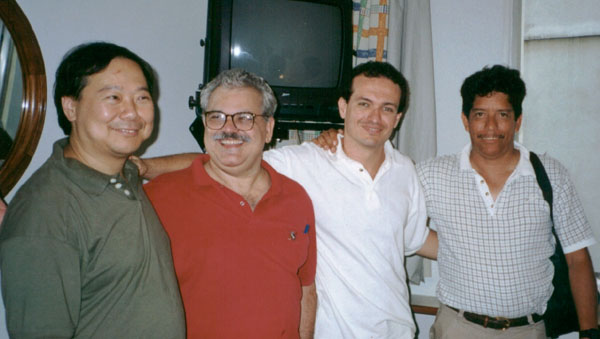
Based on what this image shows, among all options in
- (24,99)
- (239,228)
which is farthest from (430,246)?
(24,99)

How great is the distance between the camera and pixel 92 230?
0.93 m

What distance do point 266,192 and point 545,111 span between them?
2.18 meters

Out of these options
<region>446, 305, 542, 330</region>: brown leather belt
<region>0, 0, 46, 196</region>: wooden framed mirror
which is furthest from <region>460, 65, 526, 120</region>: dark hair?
<region>0, 0, 46, 196</region>: wooden framed mirror

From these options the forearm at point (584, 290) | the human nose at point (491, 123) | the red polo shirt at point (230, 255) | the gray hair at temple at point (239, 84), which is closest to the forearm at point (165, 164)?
the red polo shirt at point (230, 255)

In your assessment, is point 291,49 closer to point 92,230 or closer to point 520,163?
point 520,163

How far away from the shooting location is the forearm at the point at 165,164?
1491mm

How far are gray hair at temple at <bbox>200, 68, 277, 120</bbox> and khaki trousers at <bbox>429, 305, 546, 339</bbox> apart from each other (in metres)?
1.28

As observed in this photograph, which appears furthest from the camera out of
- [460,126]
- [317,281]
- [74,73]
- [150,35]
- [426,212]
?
[460,126]

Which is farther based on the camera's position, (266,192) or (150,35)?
(150,35)

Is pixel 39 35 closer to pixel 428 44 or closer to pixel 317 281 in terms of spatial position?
pixel 317 281

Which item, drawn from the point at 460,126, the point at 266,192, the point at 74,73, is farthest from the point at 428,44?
the point at 74,73

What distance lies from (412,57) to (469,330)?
61.8 inches

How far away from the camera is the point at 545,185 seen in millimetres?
1718

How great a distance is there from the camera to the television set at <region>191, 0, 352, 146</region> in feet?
6.09
